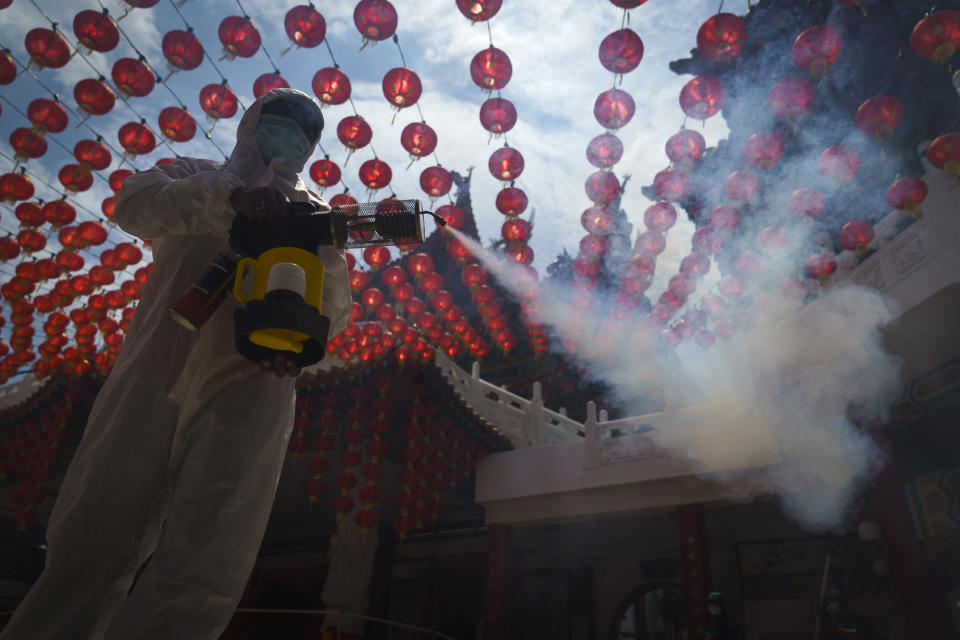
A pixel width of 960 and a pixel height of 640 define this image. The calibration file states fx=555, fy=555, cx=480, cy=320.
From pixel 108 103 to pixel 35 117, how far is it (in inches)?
29.0

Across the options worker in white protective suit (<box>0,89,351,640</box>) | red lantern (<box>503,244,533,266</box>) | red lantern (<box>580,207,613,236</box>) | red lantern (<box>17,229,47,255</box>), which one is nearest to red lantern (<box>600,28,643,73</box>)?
red lantern (<box>580,207,613,236</box>)

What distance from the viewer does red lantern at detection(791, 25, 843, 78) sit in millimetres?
4715

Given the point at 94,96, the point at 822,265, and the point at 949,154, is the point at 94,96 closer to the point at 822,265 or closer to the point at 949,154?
the point at 949,154

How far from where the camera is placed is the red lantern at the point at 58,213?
6461 millimetres

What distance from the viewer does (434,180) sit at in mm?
6371

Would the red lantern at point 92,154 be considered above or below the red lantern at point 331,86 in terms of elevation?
below

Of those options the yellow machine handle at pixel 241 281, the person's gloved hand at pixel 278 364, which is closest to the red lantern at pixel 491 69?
the yellow machine handle at pixel 241 281

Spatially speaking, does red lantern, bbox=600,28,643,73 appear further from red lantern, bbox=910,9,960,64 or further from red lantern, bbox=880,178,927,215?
red lantern, bbox=880,178,927,215

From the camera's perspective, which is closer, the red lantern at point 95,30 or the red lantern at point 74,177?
the red lantern at point 95,30

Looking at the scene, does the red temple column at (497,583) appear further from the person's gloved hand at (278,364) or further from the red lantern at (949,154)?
the person's gloved hand at (278,364)

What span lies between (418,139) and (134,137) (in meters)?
2.91

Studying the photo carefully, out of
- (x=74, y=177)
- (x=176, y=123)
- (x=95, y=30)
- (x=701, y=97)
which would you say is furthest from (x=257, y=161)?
(x=74, y=177)

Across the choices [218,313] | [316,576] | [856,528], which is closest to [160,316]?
[218,313]

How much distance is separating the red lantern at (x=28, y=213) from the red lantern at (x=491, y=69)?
5338 millimetres
